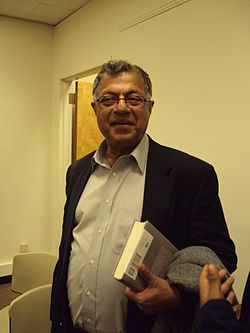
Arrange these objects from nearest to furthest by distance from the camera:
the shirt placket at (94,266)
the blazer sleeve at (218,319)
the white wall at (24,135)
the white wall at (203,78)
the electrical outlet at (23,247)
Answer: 1. the blazer sleeve at (218,319)
2. the shirt placket at (94,266)
3. the white wall at (203,78)
4. the white wall at (24,135)
5. the electrical outlet at (23,247)

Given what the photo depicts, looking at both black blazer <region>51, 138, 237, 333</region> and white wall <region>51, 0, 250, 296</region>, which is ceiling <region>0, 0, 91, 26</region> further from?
black blazer <region>51, 138, 237, 333</region>

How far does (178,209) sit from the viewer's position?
3.90 feet

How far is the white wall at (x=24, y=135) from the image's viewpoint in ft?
11.9

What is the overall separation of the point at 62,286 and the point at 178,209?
589 mm

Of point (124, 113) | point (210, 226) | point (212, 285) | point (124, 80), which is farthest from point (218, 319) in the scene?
point (124, 80)

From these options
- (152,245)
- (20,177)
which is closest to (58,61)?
(20,177)

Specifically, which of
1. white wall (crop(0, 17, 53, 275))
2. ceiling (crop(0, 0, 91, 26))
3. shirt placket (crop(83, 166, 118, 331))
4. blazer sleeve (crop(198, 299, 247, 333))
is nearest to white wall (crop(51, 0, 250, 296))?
ceiling (crop(0, 0, 91, 26))

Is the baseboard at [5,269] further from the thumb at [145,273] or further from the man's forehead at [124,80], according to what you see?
the thumb at [145,273]

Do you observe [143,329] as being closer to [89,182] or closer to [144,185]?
[144,185]

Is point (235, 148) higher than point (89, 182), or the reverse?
point (235, 148)

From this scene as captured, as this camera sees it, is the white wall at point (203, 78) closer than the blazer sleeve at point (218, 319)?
No

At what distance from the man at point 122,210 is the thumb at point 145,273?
0.37 feet

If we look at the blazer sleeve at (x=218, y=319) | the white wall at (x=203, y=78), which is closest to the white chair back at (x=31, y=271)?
the white wall at (x=203, y=78)

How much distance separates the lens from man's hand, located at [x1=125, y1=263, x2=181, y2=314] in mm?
987
